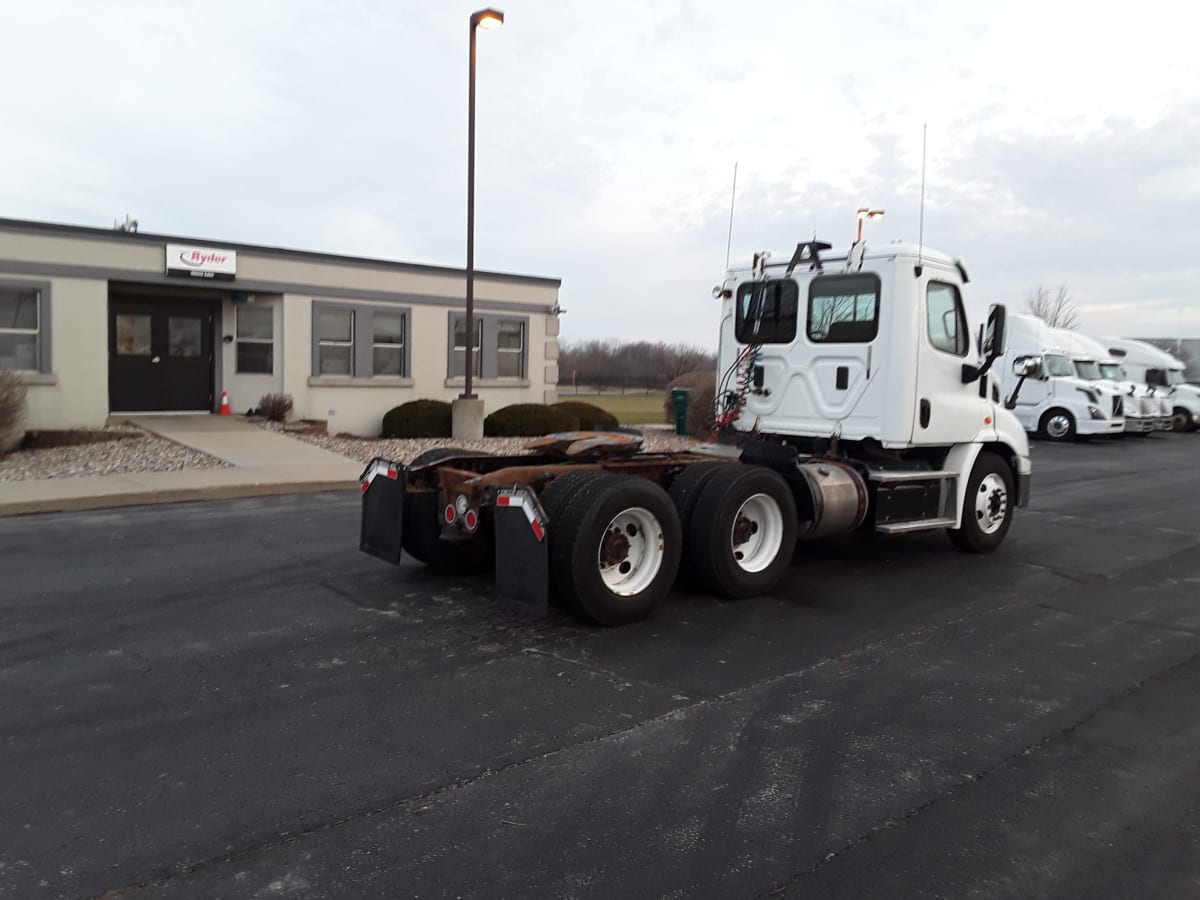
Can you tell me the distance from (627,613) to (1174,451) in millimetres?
22935

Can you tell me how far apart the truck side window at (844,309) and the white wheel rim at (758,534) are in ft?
6.27

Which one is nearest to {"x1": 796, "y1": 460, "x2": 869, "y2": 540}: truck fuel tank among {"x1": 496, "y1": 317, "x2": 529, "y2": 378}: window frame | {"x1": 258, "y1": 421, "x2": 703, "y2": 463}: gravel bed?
{"x1": 258, "y1": 421, "x2": 703, "y2": 463}: gravel bed

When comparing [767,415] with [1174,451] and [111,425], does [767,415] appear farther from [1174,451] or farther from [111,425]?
[1174,451]

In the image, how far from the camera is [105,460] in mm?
14039

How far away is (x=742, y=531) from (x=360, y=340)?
14.8 metres

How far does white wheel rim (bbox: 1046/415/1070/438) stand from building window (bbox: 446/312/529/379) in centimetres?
1487

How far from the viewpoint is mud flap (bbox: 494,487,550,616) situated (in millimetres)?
6023

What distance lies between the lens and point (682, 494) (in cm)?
712

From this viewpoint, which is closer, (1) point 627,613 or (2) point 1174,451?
(1) point 627,613

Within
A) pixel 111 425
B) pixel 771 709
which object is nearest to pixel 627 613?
pixel 771 709

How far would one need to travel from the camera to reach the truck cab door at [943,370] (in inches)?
327

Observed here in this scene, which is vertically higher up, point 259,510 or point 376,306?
point 376,306

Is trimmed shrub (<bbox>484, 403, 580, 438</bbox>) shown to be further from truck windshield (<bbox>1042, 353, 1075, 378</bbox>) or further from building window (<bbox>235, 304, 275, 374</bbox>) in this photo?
truck windshield (<bbox>1042, 353, 1075, 378</bbox>)

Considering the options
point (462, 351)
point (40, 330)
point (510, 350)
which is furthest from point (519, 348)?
point (40, 330)
